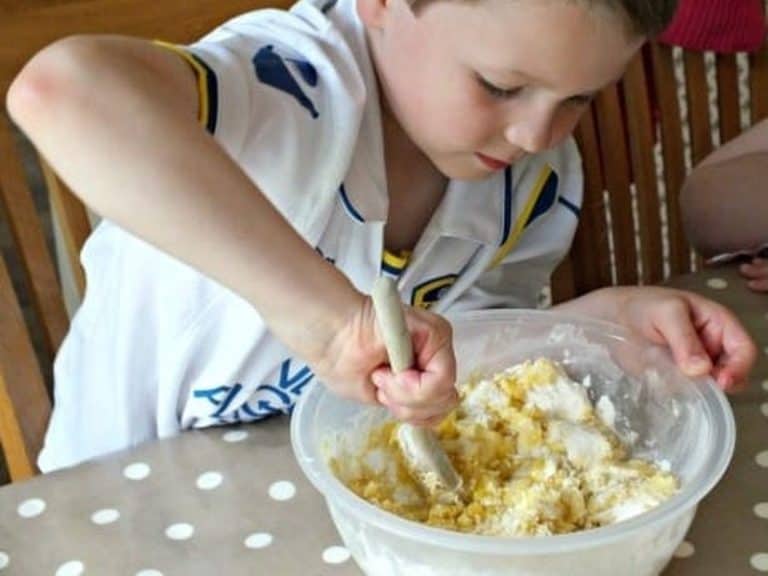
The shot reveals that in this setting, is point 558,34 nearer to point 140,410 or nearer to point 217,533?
point 217,533

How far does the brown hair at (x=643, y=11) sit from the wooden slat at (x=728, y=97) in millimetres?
408

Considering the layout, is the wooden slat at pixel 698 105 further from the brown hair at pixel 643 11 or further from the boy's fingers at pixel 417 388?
the boy's fingers at pixel 417 388

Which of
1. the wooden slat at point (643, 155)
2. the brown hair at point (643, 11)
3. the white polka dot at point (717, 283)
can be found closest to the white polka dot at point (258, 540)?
the brown hair at point (643, 11)

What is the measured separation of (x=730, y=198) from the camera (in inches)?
43.4

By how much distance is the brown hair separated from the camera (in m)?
0.75

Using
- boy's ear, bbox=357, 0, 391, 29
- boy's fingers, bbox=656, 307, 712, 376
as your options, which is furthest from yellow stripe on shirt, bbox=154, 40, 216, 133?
boy's fingers, bbox=656, 307, 712, 376

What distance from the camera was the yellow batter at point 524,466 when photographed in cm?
72

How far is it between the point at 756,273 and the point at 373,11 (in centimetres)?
39

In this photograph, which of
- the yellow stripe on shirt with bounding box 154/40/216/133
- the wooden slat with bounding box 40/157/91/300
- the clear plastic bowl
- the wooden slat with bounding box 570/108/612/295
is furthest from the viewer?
the wooden slat with bounding box 570/108/612/295

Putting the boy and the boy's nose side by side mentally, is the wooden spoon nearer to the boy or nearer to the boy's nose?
the boy

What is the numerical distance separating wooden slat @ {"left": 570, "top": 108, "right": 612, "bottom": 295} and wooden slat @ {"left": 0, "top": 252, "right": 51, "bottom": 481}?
49cm

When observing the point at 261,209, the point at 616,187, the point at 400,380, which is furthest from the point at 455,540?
the point at 616,187

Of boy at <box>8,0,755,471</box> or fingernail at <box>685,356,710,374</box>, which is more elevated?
boy at <box>8,0,755,471</box>

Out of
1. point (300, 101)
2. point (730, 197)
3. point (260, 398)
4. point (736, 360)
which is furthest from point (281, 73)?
point (730, 197)
